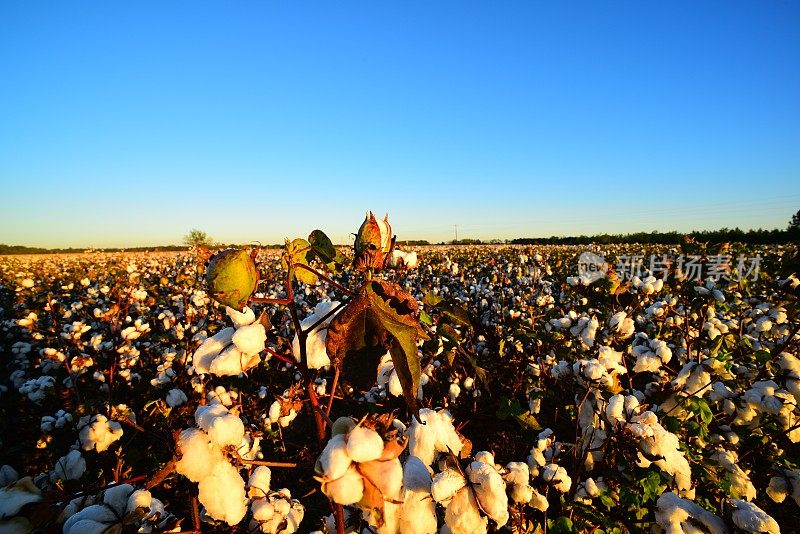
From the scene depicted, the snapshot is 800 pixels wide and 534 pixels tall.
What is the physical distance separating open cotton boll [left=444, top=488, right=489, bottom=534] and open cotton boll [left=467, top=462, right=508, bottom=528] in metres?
0.02

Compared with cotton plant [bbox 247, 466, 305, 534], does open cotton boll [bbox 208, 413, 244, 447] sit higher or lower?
higher

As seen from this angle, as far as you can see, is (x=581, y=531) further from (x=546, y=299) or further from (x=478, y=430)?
(x=546, y=299)

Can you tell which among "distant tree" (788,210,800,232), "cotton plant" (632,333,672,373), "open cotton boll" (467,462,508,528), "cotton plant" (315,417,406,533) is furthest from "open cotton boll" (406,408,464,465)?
"distant tree" (788,210,800,232)

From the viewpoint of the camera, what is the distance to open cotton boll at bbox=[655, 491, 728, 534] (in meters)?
1.41

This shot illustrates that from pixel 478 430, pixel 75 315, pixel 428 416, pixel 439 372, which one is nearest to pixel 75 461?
pixel 428 416

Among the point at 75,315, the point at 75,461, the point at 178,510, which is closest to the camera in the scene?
the point at 75,461

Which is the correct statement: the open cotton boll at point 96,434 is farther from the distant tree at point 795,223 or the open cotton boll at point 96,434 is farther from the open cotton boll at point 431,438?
the distant tree at point 795,223

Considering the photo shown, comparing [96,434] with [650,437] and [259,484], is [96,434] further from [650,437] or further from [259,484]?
[650,437]

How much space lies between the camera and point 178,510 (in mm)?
3463

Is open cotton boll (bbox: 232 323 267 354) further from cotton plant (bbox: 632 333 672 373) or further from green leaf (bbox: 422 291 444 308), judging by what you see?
cotton plant (bbox: 632 333 672 373)

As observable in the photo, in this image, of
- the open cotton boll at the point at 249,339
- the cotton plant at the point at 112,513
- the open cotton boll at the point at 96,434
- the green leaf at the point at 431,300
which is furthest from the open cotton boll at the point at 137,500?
the open cotton boll at the point at 96,434

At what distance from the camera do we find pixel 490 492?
0.97 m

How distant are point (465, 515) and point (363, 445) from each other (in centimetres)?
44

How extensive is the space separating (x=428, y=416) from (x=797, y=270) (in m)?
2.91
